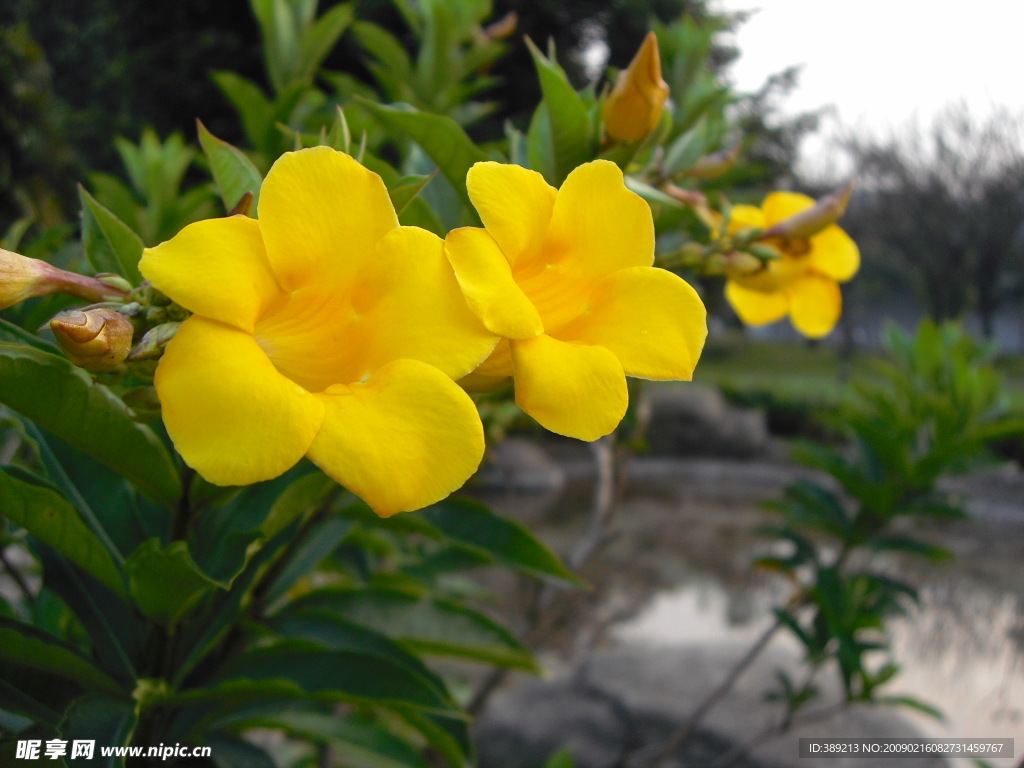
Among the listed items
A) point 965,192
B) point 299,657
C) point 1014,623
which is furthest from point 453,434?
point 965,192

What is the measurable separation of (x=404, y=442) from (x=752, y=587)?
6022 mm

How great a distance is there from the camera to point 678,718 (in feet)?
10.0

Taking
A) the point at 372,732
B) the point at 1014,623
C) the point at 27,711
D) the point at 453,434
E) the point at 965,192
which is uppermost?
the point at 965,192

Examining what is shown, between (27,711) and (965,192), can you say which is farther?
(965,192)

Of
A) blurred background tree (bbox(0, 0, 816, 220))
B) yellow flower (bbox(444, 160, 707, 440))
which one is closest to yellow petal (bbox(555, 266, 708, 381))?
yellow flower (bbox(444, 160, 707, 440))

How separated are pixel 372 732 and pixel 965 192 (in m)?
25.0

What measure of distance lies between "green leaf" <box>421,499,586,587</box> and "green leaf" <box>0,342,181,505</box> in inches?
17.7

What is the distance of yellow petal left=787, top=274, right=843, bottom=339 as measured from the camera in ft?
3.25

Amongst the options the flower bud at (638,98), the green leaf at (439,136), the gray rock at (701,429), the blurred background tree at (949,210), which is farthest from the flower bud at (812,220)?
the blurred background tree at (949,210)

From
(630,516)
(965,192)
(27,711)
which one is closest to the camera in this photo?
(27,711)

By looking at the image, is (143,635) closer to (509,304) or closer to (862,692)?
(509,304)

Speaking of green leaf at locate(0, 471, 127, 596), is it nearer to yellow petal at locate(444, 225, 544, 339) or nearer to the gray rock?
yellow petal at locate(444, 225, 544, 339)

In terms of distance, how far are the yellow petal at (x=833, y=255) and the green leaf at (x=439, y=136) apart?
1.67ft

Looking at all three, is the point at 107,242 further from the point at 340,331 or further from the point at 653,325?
the point at 653,325
